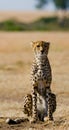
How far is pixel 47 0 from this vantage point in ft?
346

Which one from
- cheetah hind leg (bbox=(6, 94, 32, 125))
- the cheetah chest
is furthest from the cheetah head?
cheetah hind leg (bbox=(6, 94, 32, 125))

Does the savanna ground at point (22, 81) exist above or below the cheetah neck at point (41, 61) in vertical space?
below

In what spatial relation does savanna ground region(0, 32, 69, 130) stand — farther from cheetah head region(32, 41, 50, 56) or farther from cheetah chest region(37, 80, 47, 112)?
cheetah head region(32, 41, 50, 56)

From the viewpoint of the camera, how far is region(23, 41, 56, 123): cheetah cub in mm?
8953

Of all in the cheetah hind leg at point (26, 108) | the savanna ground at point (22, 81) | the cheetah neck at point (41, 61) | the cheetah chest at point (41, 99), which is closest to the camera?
the cheetah neck at point (41, 61)

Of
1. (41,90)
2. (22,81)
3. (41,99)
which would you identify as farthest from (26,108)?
(22,81)

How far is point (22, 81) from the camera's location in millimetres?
17312

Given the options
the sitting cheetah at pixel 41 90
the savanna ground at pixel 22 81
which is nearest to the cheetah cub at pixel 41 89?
→ the sitting cheetah at pixel 41 90

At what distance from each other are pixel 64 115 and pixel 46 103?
140 cm

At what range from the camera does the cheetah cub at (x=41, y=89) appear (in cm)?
895

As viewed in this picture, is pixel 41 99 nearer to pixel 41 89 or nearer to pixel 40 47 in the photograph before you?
pixel 41 89

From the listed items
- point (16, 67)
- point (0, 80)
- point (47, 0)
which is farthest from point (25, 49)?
point (47, 0)

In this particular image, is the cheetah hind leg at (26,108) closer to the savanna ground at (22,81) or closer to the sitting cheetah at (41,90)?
the sitting cheetah at (41,90)

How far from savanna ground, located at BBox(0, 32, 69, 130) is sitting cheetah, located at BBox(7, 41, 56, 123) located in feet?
0.57
